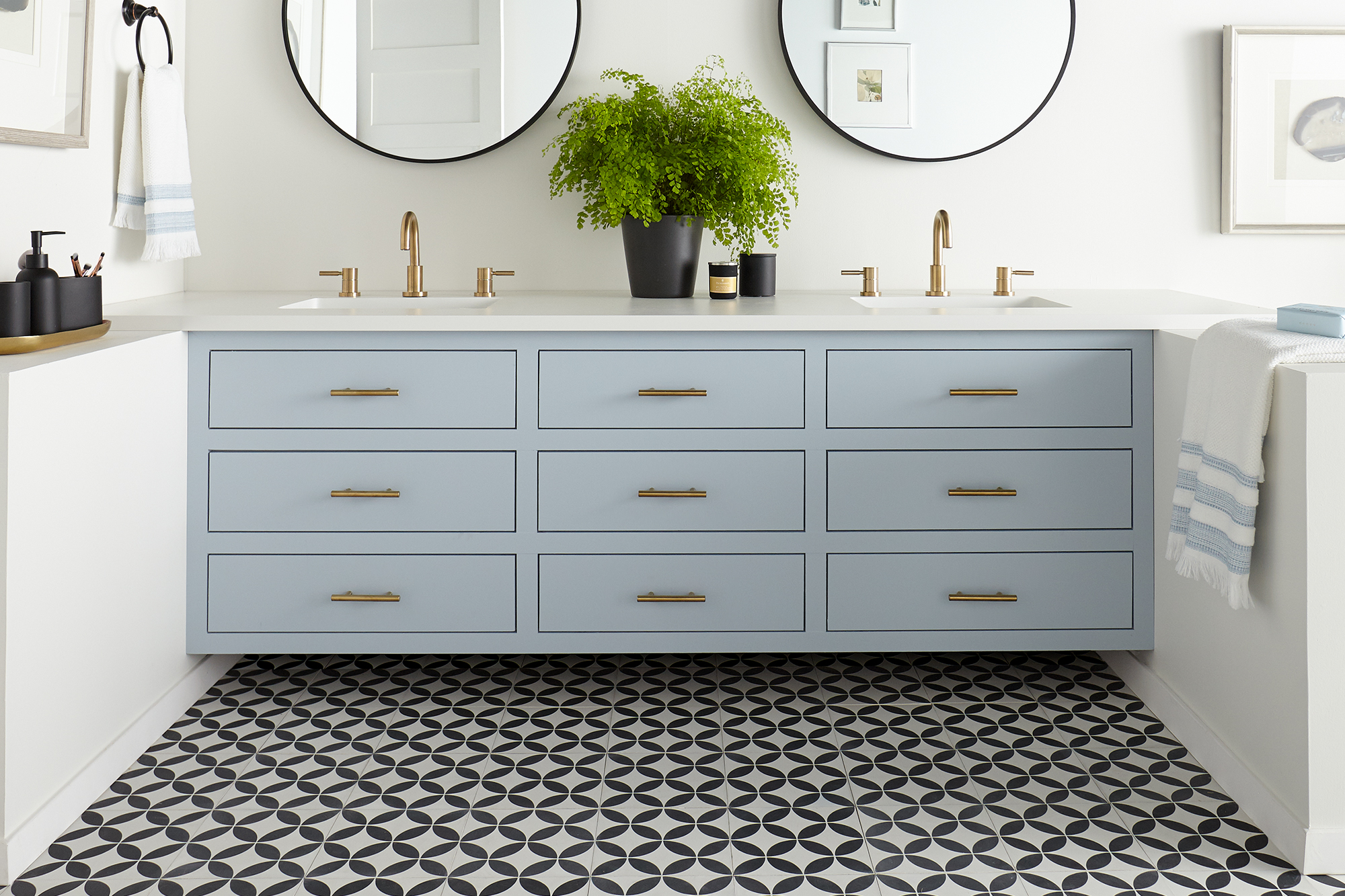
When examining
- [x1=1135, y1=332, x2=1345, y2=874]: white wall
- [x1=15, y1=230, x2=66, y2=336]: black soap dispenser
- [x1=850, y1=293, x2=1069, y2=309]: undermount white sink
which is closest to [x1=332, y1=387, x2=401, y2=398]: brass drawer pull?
[x1=15, y1=230, x2=66, y2=336]: black soap dispenser

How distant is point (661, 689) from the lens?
2369mm

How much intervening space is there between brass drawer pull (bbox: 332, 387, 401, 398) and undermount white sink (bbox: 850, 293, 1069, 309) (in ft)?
3.50

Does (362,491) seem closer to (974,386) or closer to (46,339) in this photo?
(46,339)

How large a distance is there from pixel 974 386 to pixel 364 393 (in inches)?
46.5

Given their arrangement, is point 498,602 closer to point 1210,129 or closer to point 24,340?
point 24,340

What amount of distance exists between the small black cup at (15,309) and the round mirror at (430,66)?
44.3 inches

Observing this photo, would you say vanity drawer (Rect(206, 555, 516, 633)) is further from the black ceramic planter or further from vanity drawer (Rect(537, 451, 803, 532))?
the black ceramic planter

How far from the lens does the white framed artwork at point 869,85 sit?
2727mm

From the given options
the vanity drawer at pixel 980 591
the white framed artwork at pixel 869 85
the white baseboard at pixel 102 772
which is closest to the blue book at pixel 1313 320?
the vanity drawer at pixel 980 591

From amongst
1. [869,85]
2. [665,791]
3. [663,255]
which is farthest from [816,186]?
[665,791]

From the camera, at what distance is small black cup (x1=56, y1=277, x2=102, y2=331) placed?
1858mm

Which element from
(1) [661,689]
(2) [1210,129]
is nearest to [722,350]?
(1) [661,689]

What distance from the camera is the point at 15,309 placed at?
174 centimetres

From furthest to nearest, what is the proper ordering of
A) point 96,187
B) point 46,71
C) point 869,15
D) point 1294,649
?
1. point 869,15
2. point 96,187
3. point 46,71
4. point 1294,649
